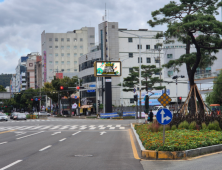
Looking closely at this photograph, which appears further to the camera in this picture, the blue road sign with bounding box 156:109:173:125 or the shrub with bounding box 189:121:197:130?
the shrub with bounding box 189:121:197:130

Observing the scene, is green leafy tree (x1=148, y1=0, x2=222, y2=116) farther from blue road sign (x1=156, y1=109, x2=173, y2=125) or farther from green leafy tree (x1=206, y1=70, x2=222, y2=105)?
green leafy tree (x1=206, y1=70, x2=222, y2=105)

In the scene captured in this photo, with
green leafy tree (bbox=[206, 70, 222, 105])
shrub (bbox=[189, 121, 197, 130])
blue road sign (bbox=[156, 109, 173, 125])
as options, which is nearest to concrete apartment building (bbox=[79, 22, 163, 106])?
green leafy tree (bbox=[206, 70, 222, 105])

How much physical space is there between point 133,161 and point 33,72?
158 meters

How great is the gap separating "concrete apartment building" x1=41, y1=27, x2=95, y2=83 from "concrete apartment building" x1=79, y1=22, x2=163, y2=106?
1825 inches

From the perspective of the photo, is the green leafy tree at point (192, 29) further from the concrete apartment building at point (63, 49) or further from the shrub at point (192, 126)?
the concrete apartment building at point (63, 49)

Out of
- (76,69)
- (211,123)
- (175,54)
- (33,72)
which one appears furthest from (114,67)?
(33,72)

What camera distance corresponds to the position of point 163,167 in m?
10.3

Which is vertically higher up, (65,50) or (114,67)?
(65,50)

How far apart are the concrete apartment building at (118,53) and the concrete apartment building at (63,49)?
46.4 meters

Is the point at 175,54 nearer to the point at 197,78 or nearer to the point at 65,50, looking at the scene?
the point at 197,78

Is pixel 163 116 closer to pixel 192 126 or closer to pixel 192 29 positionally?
pixel 192 126

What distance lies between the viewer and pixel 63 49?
131 metres

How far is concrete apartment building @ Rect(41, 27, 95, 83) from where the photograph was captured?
424ft

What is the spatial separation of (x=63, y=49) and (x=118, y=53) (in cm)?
5832
